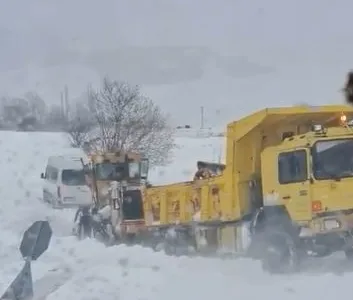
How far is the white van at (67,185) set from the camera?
3303 centimetres

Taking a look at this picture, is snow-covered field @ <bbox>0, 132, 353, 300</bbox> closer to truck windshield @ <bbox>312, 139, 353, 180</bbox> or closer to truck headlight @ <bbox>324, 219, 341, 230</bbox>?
truck headlight @ <bbox>324, 219, 341, 230</bbox>

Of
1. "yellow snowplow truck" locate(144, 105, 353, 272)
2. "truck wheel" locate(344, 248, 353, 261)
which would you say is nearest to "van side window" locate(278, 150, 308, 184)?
"yellow snowplow truck" locate(144, 105, 353, 272)

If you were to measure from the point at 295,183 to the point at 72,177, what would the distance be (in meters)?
21.2

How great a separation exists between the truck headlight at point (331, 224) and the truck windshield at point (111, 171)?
11505 mm

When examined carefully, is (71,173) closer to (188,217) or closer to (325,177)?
(188,217)

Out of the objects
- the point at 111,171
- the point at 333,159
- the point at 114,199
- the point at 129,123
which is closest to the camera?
the point at 333,159

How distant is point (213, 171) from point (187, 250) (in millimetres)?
1915

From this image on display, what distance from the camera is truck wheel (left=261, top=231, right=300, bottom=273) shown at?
43.9 ft

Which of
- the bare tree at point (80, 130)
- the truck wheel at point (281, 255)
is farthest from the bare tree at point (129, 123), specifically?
the truck wheel at point (281, 255)

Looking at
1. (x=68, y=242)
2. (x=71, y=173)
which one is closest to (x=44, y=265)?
(x=68, y=242)

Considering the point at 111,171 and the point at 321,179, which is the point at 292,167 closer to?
the point at 321,179

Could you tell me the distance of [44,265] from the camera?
15.2m

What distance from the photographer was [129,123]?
50094 millimetres

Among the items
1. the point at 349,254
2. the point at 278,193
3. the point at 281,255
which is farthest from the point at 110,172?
the point at 349,254
